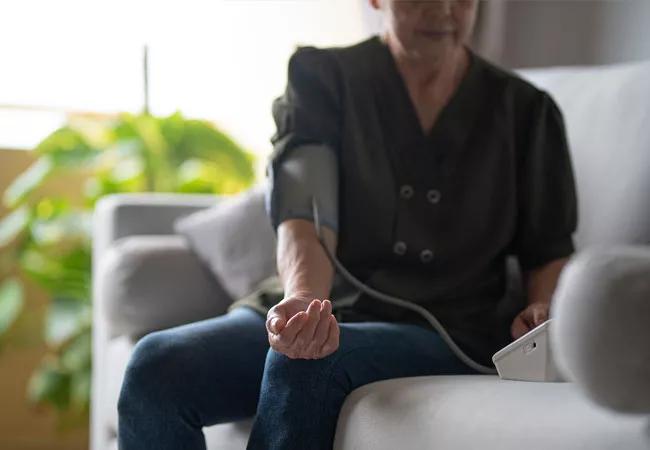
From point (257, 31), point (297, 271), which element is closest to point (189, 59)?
point (257, 31)

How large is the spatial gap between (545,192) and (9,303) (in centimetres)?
158

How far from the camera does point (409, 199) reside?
1183 millimetres

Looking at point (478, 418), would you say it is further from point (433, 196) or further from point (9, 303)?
point (9, 303)

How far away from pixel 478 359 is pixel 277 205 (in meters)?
0.28

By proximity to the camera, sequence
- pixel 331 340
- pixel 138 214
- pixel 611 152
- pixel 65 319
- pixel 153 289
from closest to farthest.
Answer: pixel 331 340 → pixel 611 152 → pixel 153 289 → pixel 138 214 → pixel 65 319

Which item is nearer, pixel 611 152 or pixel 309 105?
pixel 309 105

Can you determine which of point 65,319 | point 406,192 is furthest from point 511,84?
point 65,319

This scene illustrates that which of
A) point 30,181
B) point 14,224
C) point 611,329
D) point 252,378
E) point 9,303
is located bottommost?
point 9,303

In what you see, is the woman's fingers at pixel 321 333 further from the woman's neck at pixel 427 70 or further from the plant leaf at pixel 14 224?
the plant leaf at pixel 14 224

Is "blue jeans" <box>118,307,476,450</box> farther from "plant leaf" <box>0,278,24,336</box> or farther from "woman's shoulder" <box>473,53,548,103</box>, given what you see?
"plant leaf" <box>0,278,24,336</box>

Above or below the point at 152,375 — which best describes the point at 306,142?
above

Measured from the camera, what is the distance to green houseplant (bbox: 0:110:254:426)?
2.34 m

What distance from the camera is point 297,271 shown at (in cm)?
107

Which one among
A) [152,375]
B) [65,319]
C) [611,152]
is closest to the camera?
[152,375]
